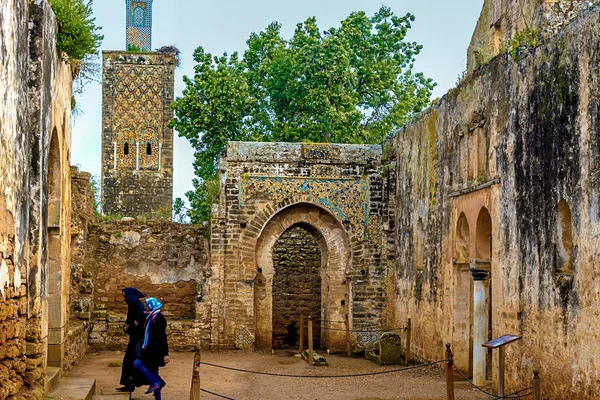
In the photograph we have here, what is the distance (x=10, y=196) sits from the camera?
8.48 meters

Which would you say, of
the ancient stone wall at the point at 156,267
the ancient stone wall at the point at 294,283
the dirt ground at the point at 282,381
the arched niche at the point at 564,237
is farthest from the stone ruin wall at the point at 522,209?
the ancient stone wall at the point at 294,283

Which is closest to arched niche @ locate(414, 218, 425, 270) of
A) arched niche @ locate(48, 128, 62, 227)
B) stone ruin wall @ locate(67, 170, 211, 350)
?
stone ruin wall @ locate(67, 170, 211, 350)

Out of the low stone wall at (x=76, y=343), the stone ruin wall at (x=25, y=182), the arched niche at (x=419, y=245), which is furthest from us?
the arched niche at (x=419, y=245)

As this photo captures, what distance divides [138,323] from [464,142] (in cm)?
573

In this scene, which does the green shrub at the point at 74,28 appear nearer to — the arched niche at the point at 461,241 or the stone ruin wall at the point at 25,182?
the stone ruin wall at the point at 25,182

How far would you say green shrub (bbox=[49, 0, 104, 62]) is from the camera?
12.0 meters

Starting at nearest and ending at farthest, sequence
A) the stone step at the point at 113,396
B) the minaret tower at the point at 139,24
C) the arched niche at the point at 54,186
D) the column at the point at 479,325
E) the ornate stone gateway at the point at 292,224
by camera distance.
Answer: the stone step at the point at 113,396 → the arched niche at the point at 54,186 → the column at the point at 479,325 → the ornate stone gateway at the point at 292,224 → the minaret tower at the point at 139,24

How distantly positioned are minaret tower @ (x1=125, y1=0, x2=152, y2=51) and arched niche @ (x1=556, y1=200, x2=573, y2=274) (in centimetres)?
2457

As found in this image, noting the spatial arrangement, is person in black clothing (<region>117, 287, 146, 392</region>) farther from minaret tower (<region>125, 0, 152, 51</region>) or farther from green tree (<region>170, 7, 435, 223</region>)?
minaret tower (<region>125, 0, 152, 51</region>)

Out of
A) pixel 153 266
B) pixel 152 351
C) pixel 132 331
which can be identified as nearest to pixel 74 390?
pixel 152 351

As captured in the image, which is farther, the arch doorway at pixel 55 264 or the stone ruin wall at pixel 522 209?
the arch doorway at pixel 55 264

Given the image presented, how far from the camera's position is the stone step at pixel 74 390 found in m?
10.8

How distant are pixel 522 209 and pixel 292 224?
25.5 feet

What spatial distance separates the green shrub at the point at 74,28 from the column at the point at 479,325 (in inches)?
251
